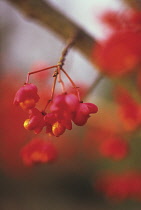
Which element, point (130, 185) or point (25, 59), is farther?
point (25, 59)

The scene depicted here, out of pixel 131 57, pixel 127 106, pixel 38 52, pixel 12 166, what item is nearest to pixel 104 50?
pixel 131 57

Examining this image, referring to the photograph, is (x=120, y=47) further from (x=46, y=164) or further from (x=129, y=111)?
(x=46, y=164)

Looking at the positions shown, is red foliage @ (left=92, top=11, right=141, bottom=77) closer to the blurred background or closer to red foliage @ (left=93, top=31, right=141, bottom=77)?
red foliage @ (left=93, top=31, right=141, bottom=77)

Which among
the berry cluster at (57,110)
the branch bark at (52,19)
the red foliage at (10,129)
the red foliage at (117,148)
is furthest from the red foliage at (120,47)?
the red foliage at (10,129)

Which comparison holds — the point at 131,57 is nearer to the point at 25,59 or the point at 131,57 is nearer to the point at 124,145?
the point at 124,145

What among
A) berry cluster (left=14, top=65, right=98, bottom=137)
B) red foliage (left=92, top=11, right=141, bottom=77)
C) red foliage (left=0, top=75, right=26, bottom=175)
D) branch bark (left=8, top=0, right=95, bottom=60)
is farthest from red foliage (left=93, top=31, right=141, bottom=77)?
red foliage (left=0, top=75, right=26, bottom=175)

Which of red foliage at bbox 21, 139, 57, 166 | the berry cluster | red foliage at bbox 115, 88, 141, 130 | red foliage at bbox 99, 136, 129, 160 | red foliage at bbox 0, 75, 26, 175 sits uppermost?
red foliage at bbox 0, 75, 26, 175

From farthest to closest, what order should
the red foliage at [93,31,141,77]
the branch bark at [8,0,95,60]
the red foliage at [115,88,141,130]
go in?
the red foliage at [115,88,141,130] → the red foliage at [93,31,141,77] → the branch bark at [8,0,95,60]
